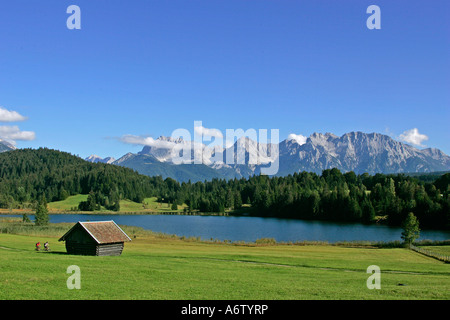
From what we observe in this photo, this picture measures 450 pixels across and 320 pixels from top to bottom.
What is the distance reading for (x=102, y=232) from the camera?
4231 centimetres

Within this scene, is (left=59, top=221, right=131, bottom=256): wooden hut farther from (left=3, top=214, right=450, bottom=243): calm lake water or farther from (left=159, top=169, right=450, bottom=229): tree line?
(left=159, top=169, right=450, bottom=229): tree line

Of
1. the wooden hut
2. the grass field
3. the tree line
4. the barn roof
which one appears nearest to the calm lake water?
the tree line

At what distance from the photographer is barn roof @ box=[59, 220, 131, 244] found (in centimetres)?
4109

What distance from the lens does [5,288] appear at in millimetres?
20188

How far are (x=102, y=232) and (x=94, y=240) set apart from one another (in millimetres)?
1877

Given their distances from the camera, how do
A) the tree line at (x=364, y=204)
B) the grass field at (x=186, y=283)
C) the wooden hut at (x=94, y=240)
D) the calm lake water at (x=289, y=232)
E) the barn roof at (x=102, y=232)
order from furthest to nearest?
the tree line at (x=364, y=204) → the calm lake water at (x=289, y=232) → the barn roof at (x=102, y=232) → the wooden hut at (x=94, y=240) → the grass field at (x=186, y=283)

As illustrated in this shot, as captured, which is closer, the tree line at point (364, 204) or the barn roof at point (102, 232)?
the barn roof at point (102, 232)

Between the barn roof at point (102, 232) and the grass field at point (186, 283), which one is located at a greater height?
the barn roof at point (102, 232)

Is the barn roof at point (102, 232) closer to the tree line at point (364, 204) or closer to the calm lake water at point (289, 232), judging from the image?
the calm lake water at point (289, 232)

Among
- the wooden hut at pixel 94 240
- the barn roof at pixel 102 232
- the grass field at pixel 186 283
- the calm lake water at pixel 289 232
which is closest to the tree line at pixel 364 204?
the calm lake water at pixel 289 232

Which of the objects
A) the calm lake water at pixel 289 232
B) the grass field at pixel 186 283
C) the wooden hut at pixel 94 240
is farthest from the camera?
the calm lake water at pixel 289 232

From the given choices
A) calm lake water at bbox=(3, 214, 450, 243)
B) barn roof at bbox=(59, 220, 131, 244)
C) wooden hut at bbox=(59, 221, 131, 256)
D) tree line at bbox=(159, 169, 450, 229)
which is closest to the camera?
wooden hut at bbox=(59, 221, 131, 256)

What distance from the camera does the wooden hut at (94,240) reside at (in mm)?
40969

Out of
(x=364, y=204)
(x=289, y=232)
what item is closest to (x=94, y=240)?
(x=289, y=232)
